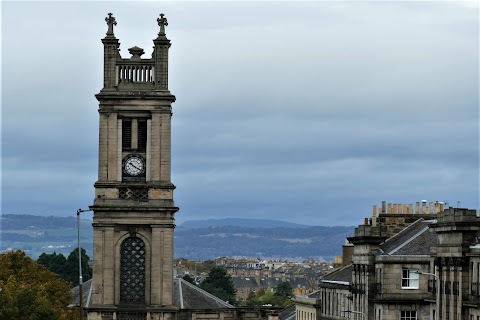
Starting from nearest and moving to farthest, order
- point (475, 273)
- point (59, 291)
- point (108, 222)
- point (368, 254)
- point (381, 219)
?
point (475, 273) < point (368, 254) < point (381, 219) < point (108, 222) < point (59, 291)

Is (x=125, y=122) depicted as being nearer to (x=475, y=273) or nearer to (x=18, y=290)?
(x=18, y=290)

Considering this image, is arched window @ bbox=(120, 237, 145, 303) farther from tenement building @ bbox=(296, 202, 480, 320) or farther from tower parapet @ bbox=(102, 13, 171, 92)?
tenement building @ bbox=(296, 202, 480, 320)

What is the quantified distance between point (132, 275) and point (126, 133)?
8.25 metres

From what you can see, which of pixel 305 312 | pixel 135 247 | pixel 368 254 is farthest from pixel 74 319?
pixel 368 254

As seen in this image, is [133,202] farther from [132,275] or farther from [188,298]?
[188,298]

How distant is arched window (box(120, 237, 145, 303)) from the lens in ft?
389

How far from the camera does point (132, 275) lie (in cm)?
11856

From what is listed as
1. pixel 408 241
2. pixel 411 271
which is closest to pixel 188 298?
pixel 408 241

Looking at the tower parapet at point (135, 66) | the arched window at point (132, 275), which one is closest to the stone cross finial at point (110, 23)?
the tower parapet at point (135, 66)

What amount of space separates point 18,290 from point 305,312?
26656 millimetres

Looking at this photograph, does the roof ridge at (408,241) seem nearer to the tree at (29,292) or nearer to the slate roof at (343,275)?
the slate roof at (343,275)

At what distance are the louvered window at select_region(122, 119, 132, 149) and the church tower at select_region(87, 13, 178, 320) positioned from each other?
2.3 inches

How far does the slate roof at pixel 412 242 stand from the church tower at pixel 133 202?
65.0ft

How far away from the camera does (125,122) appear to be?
119 metres
